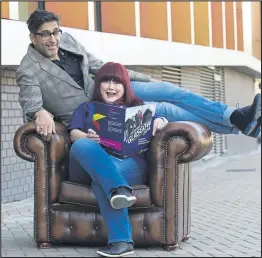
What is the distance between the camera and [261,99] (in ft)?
14.5

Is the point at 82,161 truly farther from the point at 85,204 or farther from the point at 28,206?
the point at 28,206

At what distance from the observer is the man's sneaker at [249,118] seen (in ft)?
14.6

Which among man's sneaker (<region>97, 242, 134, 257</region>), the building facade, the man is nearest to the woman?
man's sneaker (<region>97, 242, 134, 257</region>)

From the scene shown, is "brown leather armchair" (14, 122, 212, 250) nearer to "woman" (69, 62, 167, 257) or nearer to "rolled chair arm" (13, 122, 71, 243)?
"rolled chair arm" (13, 122, 71, 243)

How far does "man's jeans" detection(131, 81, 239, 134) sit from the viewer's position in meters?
4.66

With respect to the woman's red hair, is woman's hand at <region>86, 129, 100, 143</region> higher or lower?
lower

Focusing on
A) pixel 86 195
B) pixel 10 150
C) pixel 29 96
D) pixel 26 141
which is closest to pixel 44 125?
pixel 26 141

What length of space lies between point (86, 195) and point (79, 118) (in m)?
0.59

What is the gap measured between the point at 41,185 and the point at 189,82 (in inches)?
443

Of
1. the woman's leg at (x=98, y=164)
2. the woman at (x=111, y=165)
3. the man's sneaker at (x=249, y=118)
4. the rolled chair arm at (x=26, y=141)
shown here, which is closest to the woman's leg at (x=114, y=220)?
the woman at (x=111, y=165)

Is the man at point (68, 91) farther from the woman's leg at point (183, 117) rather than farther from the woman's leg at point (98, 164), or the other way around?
the woman's leg at point (98, 164)

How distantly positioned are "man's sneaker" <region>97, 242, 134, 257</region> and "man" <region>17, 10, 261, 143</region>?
0.91m

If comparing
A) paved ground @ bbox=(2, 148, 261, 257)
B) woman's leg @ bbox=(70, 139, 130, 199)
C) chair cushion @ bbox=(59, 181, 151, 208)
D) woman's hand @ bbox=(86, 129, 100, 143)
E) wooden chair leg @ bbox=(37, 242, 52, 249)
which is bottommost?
paved ground @ bbox=(2, 148, 261, 257)

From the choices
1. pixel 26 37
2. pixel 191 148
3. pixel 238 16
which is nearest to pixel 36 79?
pixel 191 148
